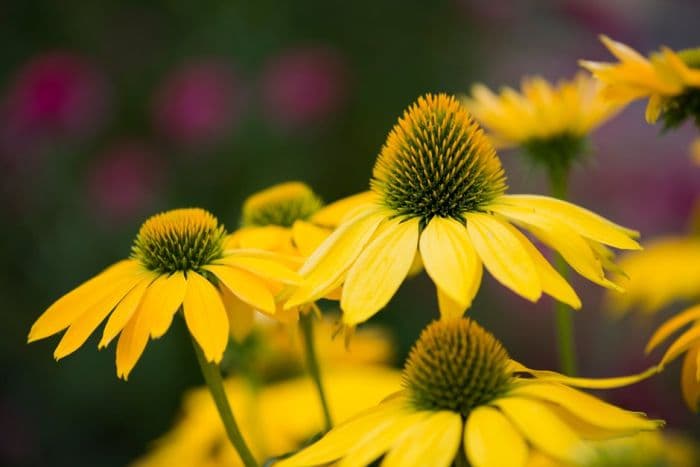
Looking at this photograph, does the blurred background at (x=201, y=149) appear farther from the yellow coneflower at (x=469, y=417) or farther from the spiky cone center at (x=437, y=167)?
the yellow coneflower at (x=469, y=417)

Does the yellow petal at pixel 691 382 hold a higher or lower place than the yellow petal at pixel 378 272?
lower

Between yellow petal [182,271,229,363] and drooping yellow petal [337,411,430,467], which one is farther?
yellow petal [182,271,229,363]

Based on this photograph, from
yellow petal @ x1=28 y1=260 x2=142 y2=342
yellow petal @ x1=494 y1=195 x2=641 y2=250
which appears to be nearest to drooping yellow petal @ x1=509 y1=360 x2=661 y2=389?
yellow petal @ x1=494 y1=195 x2=641 y2=250

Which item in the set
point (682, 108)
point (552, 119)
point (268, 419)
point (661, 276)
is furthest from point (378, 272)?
point (661, 276)

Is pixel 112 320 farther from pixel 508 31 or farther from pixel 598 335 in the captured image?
pixel 508 31

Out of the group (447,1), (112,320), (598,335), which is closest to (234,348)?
(112,320)

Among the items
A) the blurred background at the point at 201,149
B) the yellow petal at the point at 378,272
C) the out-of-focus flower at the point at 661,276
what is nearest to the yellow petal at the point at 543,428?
the yellow petal at the point at 378,272

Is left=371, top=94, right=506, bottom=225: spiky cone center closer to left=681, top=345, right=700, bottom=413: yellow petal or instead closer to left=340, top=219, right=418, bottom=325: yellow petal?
left=340, top=219, right=418, bottom=325: yellow petal
